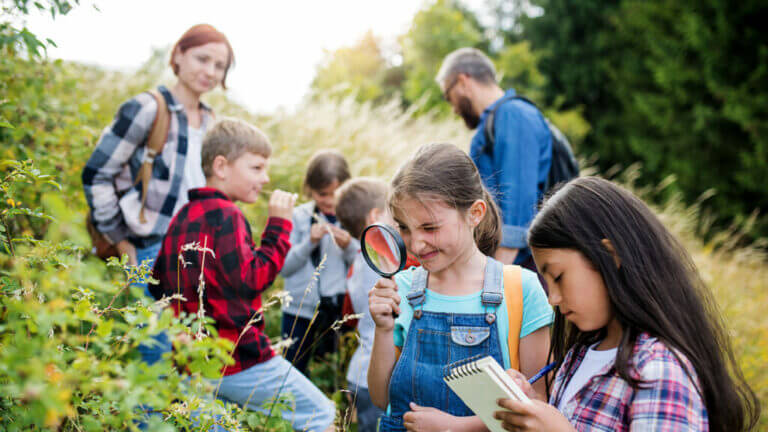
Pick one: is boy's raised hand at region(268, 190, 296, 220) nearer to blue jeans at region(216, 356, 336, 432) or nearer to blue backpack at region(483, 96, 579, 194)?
blue jeans at region(216, 356, 336, 432)

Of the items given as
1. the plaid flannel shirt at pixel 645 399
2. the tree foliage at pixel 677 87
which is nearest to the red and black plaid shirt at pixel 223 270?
the plaid flannel shirt at pixel 645 399

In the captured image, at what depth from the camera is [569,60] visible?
60.6 ft

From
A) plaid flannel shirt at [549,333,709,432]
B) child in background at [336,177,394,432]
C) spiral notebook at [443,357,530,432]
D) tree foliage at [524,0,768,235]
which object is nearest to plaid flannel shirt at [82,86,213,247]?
child in background at [336,177,394,432]

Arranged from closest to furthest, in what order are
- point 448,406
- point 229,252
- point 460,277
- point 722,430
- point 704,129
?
1. point 722,430
2. point 448,406
3. point 460,277
4. point 229,252
5. point 704,129

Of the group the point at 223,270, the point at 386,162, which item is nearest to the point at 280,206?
the point at 223,270

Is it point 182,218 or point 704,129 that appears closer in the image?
point 182,218

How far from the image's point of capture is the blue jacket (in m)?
3.06

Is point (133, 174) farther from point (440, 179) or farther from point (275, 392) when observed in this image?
point (440, 179)

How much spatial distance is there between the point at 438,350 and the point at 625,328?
0.68 metres

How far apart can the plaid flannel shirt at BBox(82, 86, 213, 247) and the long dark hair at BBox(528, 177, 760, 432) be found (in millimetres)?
2277

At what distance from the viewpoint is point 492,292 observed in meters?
1.95

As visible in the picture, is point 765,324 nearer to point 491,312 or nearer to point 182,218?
point 491,312

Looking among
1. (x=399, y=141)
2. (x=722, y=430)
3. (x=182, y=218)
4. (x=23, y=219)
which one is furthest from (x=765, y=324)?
(x=23, y=219)

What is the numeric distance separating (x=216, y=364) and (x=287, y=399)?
985 mm
